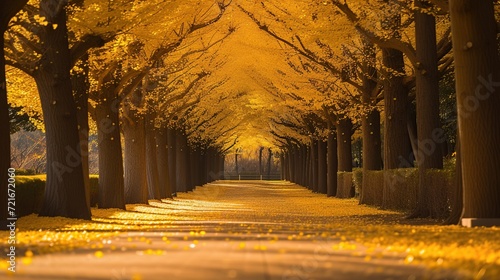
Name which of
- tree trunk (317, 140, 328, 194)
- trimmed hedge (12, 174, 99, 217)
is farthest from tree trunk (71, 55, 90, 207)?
tree trunk (317, 140, 328, 194)

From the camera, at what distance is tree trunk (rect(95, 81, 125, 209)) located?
32.5 metres

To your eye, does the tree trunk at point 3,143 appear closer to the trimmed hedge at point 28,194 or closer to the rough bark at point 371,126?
the trimmed hedge at point 28,194

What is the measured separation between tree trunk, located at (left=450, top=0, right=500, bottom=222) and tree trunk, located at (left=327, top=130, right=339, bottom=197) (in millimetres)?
36349

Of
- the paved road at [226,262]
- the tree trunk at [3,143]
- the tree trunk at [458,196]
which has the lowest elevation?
the paved road at [226,262]

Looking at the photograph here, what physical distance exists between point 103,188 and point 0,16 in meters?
15.8

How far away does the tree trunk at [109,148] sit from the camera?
1280 inches

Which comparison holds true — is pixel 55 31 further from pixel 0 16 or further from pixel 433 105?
pixel 433 105

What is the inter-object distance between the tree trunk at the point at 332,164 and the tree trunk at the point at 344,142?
1.68 meters

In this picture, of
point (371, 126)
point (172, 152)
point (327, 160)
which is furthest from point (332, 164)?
point (371, 126)

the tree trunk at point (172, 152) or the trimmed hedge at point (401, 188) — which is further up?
the tree trunk at point (172, 152)

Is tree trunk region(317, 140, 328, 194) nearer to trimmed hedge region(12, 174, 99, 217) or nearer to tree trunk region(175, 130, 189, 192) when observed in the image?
tree trunk region(175, 130, 189, 192)

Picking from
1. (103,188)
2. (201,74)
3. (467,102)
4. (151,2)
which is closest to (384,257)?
(467,102)

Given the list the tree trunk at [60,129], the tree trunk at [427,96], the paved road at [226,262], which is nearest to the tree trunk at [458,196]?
the tree trunk at [427,96]

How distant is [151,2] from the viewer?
26.4 m
